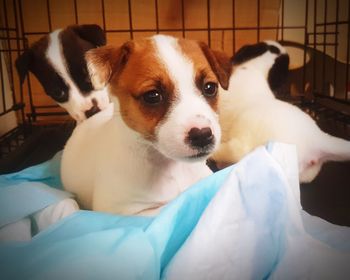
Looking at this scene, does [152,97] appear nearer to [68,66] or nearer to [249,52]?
[68,66]

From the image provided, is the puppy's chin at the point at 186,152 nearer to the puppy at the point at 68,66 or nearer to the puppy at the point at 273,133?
the puppy at the point at 273,133

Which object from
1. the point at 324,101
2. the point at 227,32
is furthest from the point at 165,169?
the point at 324,101

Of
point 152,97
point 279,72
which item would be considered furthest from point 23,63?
point 279,72

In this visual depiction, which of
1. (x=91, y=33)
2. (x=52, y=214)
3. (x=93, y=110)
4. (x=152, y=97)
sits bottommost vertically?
(x=52, y=214)

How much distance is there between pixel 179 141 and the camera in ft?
2.41

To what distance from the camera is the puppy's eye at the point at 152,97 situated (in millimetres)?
790

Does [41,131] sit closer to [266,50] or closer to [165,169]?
[165,169]

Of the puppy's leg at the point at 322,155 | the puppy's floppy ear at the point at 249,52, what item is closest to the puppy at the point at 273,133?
the puppy's leg at the point at 322,155

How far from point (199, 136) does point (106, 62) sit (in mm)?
281

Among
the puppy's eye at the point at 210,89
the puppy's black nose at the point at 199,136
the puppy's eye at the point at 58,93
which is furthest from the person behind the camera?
the puppy's eye at the point at 58,93

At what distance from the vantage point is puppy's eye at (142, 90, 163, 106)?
79 cm

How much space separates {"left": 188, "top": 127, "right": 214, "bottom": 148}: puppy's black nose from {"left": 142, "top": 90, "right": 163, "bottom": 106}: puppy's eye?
0.36 feet

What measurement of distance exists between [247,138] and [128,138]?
398 millimetres

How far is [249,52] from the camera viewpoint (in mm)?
1637
